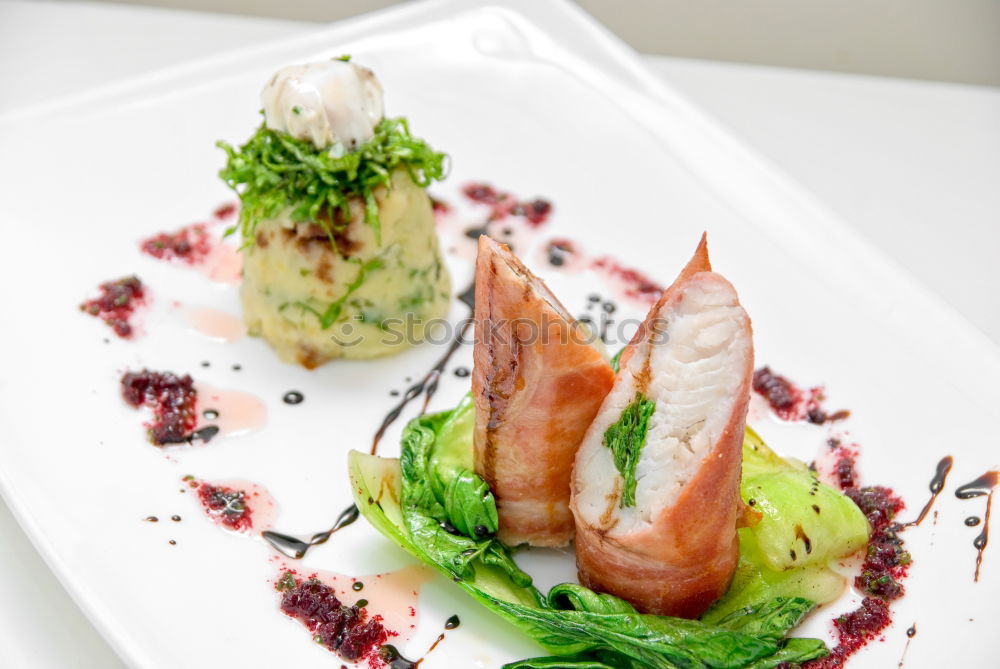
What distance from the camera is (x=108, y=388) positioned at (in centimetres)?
409

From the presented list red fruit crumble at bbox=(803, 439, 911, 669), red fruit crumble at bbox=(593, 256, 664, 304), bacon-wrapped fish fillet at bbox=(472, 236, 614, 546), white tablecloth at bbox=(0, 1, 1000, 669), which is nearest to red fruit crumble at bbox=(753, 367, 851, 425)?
red fruit crumble at bbox=(803, 439, 911, 669)

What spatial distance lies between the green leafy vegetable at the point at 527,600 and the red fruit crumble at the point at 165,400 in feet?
2.65

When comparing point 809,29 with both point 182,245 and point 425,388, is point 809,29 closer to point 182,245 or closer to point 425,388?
point 425,388

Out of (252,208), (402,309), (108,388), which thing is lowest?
(108,388)

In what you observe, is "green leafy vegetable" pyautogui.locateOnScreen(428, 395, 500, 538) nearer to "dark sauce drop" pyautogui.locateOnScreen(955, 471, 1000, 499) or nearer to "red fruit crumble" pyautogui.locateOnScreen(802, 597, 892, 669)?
"red fruit crumble" pyautogui.locateOnScreen(802, 597, 892, 669)

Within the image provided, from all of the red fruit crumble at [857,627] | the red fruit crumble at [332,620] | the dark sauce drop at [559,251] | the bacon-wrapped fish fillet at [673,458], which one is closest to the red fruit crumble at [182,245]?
the dark sauce drop at [559,251]

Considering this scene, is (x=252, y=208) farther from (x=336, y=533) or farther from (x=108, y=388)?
(x=336, y=533)

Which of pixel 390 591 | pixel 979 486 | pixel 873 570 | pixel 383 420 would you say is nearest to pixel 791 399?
pixel 979 486

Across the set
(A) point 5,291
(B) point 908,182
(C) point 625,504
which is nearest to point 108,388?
(A) point 5,291

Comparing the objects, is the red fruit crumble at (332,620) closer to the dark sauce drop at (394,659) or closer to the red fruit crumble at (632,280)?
the dark sauce drop at (394,659)

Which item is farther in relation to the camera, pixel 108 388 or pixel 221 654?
pixel 108 388

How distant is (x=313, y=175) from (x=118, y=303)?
107 cm

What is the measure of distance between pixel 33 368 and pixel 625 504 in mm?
2391

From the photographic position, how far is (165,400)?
13.5 ft
